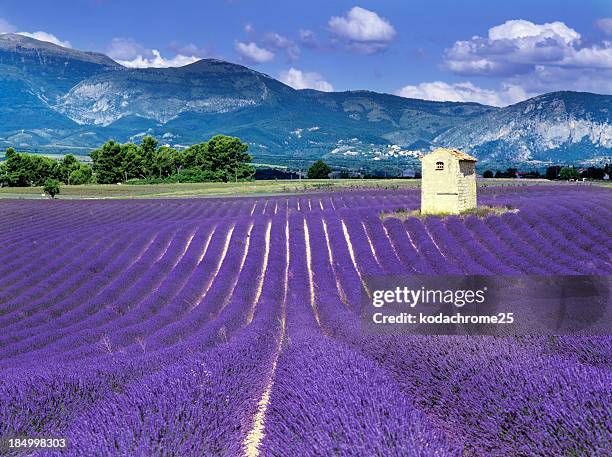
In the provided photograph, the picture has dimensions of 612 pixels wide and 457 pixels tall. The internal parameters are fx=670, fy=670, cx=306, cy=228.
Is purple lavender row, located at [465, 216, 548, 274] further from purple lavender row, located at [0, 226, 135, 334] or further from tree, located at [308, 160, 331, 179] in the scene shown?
tree, located at [308, 160, 331, 179]

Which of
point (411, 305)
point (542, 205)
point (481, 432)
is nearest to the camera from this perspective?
point (481, 432)

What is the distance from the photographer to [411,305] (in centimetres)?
766

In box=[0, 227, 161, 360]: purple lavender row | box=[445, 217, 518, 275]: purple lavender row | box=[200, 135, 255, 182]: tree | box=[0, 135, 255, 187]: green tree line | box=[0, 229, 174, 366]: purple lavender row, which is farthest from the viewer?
box=[200, 135, 255, 182]: tree

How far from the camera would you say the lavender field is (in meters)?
4.46

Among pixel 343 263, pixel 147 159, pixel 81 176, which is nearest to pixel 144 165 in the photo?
pixel 147 159

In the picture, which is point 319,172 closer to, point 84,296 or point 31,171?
point 31,171

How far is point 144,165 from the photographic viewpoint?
98.1 metres

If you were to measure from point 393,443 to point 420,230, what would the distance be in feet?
73.8

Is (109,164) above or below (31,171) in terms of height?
above

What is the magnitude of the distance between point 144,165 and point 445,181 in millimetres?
75601

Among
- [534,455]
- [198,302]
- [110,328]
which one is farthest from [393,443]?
[198,302]

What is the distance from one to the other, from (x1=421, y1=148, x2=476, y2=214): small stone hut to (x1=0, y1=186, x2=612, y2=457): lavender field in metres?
1.98

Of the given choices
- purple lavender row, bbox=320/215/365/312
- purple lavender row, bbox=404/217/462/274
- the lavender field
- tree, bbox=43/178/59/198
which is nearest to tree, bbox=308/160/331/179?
tree, bbox=43/178/59/198

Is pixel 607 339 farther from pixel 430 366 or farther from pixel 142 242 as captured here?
pixel 142 242
